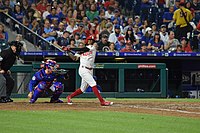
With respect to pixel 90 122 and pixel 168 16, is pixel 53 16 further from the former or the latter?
pixel 90 122

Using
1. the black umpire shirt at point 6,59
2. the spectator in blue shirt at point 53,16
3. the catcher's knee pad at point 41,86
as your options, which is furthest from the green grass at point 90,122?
the spectator in blue shirt at point 53,16

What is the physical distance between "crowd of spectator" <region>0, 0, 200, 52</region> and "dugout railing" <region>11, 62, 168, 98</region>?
70cm

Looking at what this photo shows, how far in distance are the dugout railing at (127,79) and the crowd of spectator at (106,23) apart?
0.70 meters

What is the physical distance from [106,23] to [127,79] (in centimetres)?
292

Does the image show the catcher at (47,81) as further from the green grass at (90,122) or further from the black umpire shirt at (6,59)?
the green grass at (90,122)

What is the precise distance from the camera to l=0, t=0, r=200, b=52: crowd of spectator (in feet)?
64.9

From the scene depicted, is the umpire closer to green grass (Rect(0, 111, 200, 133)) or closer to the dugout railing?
green grass (Rect(0, 111, 200, 133))

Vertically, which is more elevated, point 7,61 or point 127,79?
point 7,61

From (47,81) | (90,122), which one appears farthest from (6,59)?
(90,122)

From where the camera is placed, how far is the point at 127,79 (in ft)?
62.4

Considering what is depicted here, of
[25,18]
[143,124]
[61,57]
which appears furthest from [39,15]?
[143,124]

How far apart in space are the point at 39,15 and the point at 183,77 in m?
5.38

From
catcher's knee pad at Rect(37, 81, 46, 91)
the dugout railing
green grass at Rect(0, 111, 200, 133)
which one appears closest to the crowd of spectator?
the dugout railing

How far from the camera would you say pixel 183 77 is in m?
20.0
